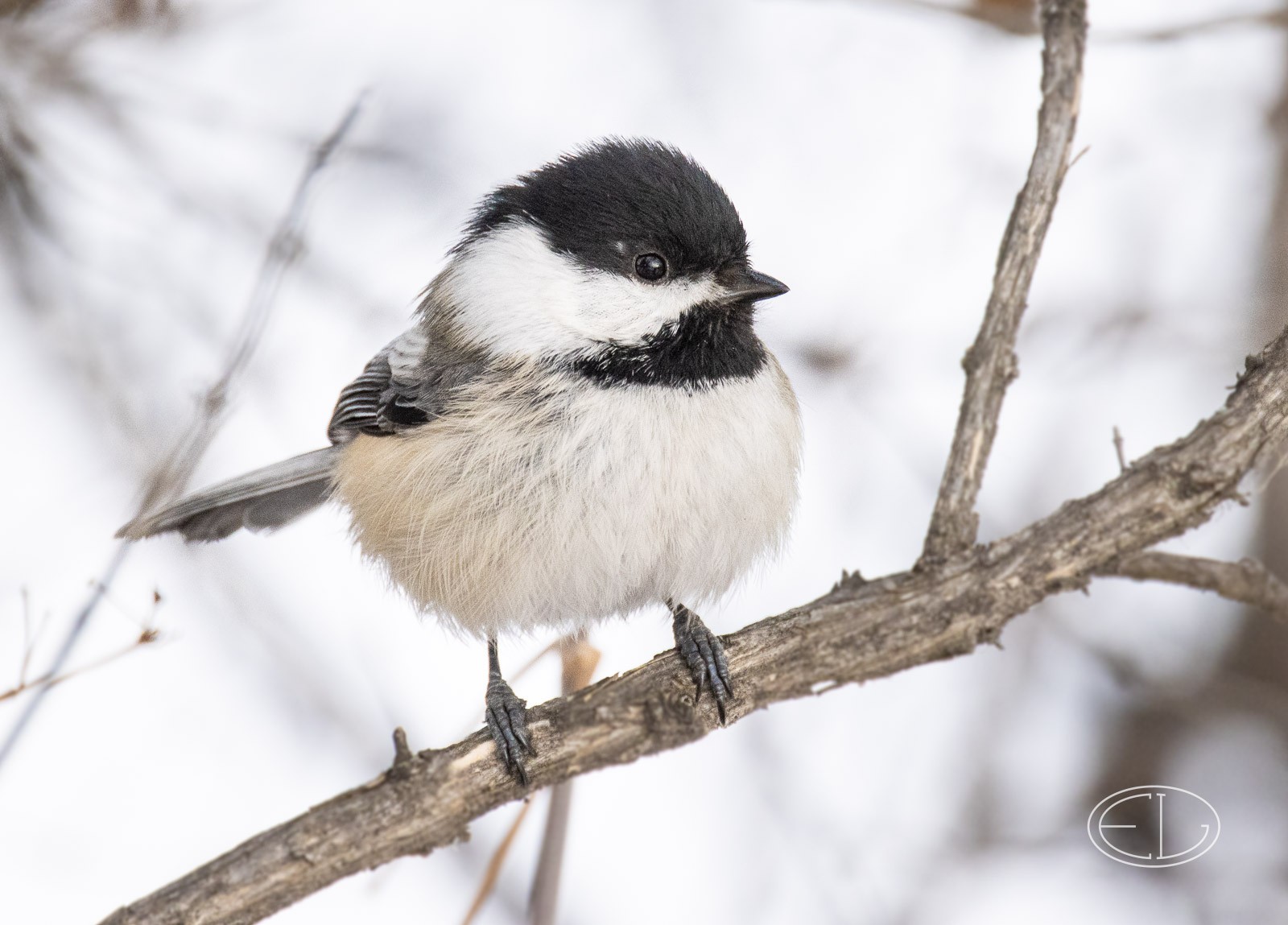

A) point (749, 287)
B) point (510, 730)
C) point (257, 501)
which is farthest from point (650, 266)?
point (257, 501)

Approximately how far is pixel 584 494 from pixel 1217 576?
109 centimetres

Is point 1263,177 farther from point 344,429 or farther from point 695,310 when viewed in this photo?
point 344,429

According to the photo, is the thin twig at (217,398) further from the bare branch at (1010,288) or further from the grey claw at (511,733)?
the bare branch at (1010,288)

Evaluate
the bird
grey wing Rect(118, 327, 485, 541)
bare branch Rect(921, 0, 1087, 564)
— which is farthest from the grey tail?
bare branch Rect(921, 0, 1087, 564)

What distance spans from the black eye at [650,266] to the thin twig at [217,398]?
57 cm

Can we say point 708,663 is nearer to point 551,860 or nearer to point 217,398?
point 551,860

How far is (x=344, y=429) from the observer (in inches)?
99.3

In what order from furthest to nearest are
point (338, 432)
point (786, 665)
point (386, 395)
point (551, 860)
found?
1. point (338, 432)
2. point (386, 395)
3. point (786, 665)
4. point (551, 860)

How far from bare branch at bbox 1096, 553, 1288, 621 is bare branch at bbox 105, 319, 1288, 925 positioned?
0.44ft

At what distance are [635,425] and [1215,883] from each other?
1824 mm

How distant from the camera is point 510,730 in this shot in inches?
72.7

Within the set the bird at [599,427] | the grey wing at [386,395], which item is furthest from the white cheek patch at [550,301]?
the grey wing at [386,395]

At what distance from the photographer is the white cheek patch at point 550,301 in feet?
6.73

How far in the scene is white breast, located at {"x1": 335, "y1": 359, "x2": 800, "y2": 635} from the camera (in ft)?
6.50
